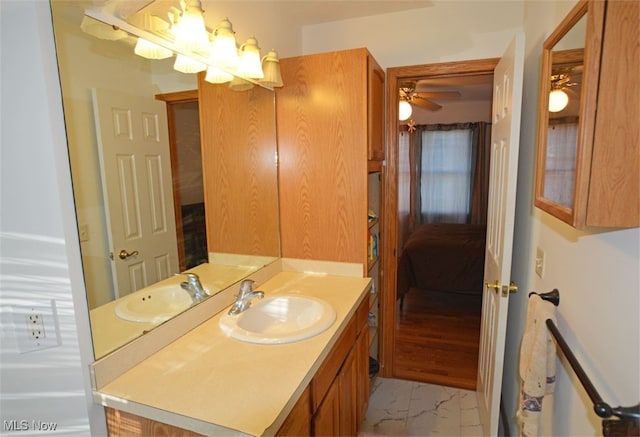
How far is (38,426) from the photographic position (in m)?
1.09

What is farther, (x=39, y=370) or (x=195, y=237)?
(x=195, y=237)

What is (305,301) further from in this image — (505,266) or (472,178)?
(472,178)

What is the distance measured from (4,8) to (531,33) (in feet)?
6.90

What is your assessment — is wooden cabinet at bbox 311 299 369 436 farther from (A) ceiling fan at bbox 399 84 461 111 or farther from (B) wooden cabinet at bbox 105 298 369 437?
(A) ceiling fan at bbox 399 84 461 111

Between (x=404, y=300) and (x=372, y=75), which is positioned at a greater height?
(x=372, y=75)

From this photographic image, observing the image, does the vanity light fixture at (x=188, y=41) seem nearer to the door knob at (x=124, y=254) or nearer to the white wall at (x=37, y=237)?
the white wall at (x=37, y=237)

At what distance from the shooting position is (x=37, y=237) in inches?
38.2

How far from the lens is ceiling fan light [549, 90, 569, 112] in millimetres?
Result: 994

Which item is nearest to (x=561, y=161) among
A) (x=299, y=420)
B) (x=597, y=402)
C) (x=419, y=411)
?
(x=597, y=402)

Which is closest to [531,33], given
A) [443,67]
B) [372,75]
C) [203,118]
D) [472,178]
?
[443,67]

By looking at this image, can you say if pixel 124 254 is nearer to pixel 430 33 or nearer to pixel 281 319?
pixel 281 319

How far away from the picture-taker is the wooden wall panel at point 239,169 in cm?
170

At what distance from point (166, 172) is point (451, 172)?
5208 millimetres

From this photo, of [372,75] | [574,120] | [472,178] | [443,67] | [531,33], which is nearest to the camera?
[574,120]
